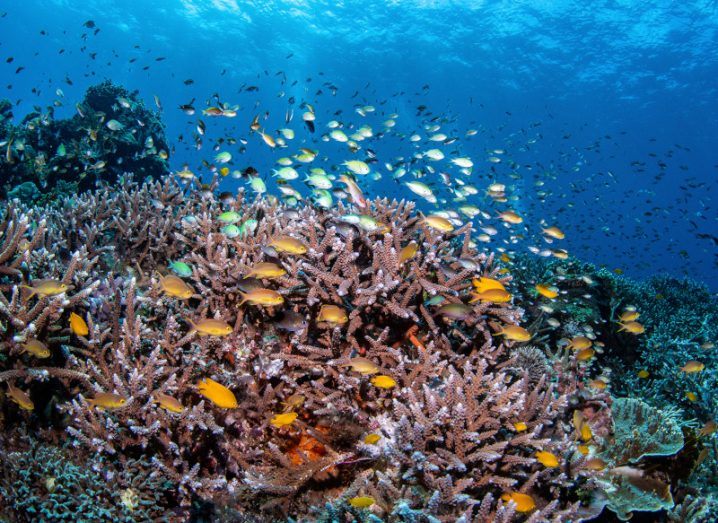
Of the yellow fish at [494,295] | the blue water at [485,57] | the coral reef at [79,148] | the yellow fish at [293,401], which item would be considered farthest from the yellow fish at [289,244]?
the blue water at [485,57]

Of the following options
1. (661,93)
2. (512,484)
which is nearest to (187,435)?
(512,484)

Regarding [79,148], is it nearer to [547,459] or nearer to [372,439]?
[372,439]

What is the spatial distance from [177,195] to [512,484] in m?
6.54

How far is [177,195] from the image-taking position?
670cm

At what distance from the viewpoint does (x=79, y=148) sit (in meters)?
13.3

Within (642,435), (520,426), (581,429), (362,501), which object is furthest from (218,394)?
(642,435)

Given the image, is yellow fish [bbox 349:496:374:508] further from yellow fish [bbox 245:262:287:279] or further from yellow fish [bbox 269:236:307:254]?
yellow fish [bbox 269:236:307:254]

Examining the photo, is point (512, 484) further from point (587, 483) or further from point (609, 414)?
point (609, 414)

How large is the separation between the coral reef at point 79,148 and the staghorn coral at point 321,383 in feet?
30.1

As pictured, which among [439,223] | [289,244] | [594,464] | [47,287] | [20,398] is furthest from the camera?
[439,223]

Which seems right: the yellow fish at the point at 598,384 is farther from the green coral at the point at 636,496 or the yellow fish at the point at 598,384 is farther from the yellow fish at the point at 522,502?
the yellow fish at the point at 522,502

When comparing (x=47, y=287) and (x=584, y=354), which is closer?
(x=47, y=287)

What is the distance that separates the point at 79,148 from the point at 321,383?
14.3 m

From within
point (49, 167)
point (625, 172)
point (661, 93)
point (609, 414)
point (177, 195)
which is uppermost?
point (661, 93)
